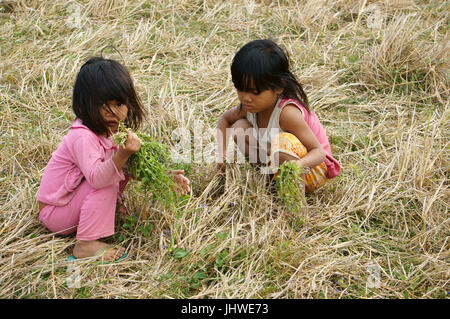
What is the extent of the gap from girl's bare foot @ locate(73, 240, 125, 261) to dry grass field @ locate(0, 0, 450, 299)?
0.18 ft

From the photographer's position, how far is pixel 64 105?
329cm

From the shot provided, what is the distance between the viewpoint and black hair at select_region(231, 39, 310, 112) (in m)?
2.08

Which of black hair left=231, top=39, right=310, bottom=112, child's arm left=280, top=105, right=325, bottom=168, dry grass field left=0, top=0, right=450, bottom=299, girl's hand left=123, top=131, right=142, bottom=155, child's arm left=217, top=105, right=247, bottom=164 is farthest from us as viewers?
child's arm left=217, top=105, right=247, bottom=164

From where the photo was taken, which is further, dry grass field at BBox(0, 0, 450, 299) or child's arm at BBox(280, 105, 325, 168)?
child's arm at BBox(280, 105, 325, 168)

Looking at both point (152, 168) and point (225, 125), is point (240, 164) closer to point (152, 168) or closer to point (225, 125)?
point (225, 125)

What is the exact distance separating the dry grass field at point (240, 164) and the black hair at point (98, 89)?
528 millimetres

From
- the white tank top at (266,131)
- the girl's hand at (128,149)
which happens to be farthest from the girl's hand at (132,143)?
the white tank top at (266,131)

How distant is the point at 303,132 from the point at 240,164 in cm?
48

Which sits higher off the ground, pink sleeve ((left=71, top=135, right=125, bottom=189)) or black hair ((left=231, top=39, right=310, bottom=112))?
black hair ((left=231, top=39, right=310, bottom=112))

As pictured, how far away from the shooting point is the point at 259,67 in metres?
2.08

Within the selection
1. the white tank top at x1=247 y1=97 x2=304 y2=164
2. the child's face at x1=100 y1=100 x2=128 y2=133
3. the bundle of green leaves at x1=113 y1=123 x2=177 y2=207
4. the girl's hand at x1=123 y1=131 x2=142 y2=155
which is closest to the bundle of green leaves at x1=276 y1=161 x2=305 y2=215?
the white tank top at x1=247 y1=97 x2=304 y2=164

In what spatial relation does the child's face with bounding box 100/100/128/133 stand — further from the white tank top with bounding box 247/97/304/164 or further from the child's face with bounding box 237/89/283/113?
the white tank top with bounding box 247/97/304/164

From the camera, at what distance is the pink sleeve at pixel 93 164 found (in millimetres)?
1858

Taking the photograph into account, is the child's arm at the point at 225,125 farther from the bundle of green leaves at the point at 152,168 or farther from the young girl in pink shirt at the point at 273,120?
the bundle of green leaves at the point at 152,168
